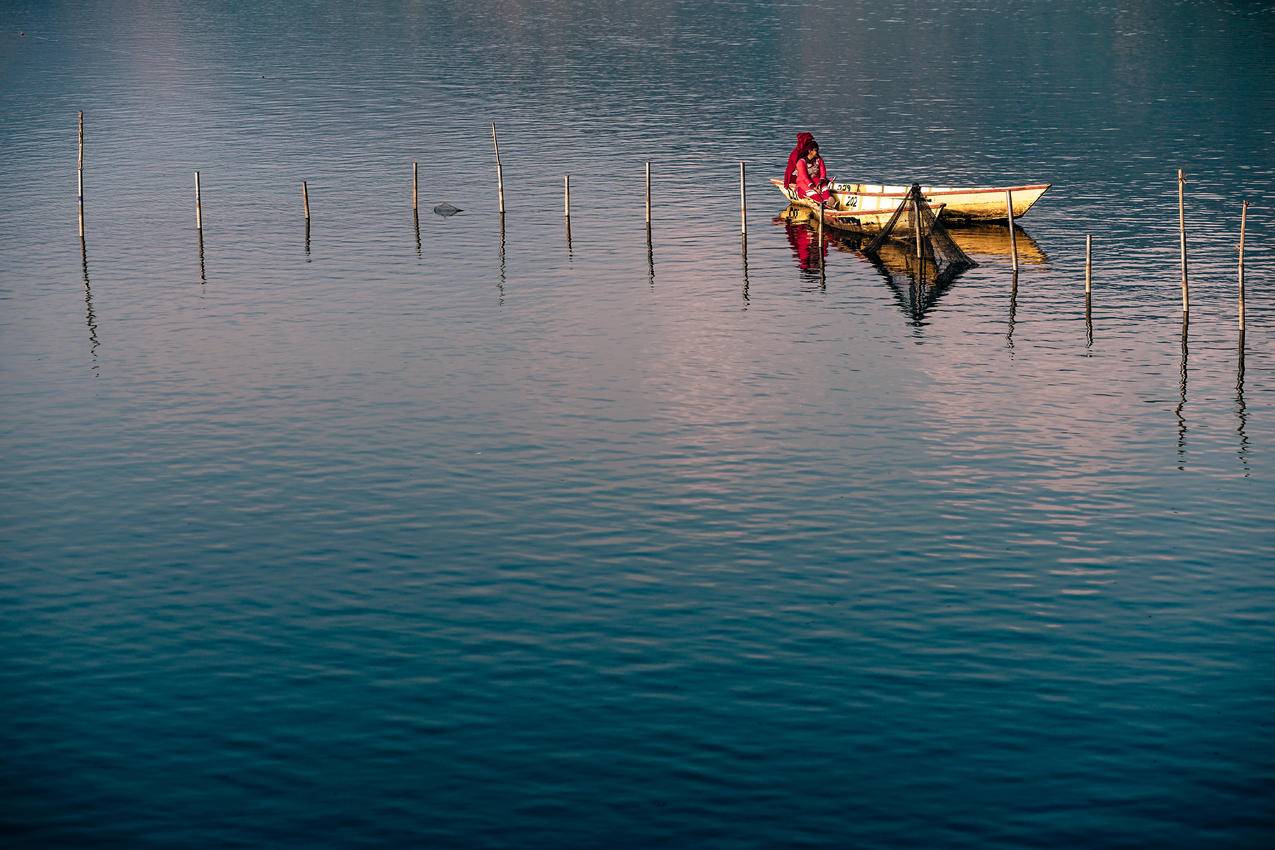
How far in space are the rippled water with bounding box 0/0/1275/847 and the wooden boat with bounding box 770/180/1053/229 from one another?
2551 mm

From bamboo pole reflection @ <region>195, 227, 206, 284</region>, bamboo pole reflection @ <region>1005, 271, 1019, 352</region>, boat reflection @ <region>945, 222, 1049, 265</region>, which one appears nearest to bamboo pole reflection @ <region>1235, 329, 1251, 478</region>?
bamboo pole reflection @ <region>1005, 271, 1019, 352</region>

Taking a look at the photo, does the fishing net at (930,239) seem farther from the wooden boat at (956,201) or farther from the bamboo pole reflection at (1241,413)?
the bamboo pole reflection at (1241,413)

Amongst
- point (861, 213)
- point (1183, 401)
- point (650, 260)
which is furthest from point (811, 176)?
point (1183, 401)

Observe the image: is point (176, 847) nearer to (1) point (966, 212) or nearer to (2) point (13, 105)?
(1) point (966, 212)

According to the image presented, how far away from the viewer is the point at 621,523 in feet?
142

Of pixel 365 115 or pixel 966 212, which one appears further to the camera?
pixel 365 115

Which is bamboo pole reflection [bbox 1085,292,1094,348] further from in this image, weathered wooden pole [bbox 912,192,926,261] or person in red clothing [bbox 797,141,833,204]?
person in red clothing [bbox 797,141,833,204]

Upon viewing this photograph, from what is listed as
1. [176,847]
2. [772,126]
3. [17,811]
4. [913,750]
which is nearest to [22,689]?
[17,811]

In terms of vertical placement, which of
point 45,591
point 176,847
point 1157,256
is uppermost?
point 1157,256

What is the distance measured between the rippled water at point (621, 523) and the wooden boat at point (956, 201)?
2551mm

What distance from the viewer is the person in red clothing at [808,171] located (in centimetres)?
8331

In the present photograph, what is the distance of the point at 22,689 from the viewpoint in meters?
33.8

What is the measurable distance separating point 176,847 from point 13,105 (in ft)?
389

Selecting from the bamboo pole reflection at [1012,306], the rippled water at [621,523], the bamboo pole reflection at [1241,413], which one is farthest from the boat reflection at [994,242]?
the bamboo pole reflection at [1241,413]
